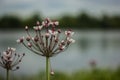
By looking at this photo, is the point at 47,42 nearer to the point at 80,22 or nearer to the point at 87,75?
the point at 87,75

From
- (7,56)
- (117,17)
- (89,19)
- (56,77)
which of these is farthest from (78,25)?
(7,56)

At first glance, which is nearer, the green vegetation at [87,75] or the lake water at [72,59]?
the green vegetation at [87,75]

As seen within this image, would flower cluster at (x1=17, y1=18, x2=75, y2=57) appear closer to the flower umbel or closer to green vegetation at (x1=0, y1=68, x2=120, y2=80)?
the flower umbel

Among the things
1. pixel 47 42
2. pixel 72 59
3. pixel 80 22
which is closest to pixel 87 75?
pixel 47 42

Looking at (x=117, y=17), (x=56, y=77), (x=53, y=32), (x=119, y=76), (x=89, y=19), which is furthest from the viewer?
(x=89, y=19)

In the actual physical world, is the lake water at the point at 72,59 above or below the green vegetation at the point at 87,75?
below

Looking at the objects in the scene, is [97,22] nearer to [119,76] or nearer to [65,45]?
[119,76]

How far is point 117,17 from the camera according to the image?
47719mm

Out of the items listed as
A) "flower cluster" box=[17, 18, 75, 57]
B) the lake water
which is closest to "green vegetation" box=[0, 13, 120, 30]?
the lake water

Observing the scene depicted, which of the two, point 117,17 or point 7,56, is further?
point 117,17

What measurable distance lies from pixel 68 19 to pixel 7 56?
46.5 m

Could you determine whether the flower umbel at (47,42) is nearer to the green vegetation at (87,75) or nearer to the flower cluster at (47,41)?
the flower cluster at (47,41)

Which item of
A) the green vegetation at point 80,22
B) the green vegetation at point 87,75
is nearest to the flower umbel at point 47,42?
the green vegetation at point 87,75

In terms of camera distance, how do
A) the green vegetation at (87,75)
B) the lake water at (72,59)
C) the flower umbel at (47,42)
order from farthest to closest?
1. the lake water at (72,59)
2. the green vegetation at (87,75)
3. the flower umbel at (47,42)
